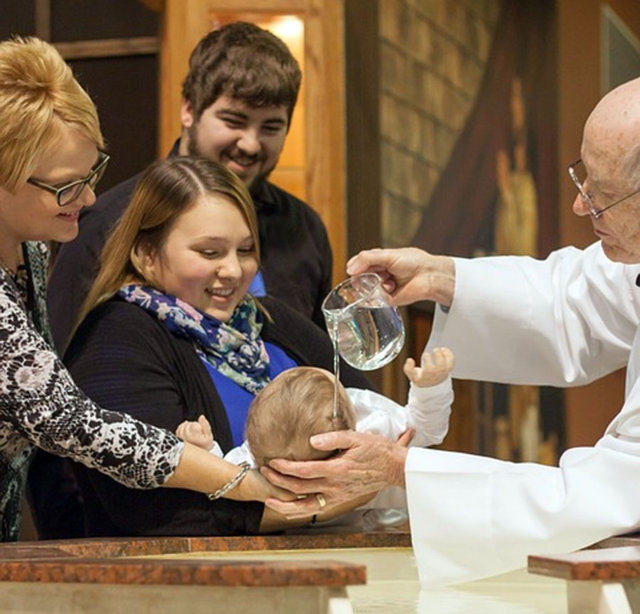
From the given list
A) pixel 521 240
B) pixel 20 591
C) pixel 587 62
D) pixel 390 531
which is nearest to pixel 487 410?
pixel 521 240

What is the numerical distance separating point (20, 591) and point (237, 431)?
3.51 ft

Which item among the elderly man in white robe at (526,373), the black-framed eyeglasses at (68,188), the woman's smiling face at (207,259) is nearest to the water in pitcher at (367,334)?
the elderly man in white robe at (526,373)

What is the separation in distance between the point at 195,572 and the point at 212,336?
49.1 inches

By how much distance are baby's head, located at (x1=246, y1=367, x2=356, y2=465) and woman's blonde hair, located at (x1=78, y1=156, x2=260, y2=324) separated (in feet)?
1.55

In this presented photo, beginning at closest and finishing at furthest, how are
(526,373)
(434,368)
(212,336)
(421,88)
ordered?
1. (434,368)
2. (212,336)
3. (526,373)
4. (421,88)

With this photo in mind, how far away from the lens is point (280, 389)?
3.01 meters

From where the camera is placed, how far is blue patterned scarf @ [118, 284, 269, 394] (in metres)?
3.25

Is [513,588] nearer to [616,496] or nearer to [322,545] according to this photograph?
[616,496]

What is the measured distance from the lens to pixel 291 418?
9.84ft

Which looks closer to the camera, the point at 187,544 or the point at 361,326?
the point at 187,544

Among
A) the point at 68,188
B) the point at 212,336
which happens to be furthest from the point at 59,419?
the point at 212,336

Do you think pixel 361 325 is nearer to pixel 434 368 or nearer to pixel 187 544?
pixel 434 368

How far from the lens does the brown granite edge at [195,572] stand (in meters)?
2.03

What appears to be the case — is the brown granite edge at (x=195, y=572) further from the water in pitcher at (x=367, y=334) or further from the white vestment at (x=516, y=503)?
the water in pitcher at (x=367, y=334)
